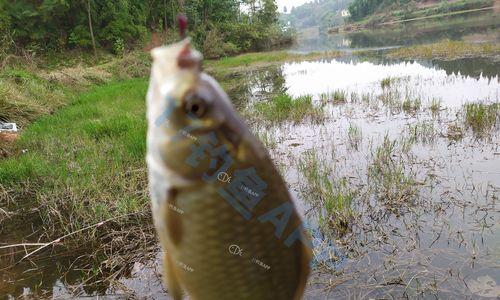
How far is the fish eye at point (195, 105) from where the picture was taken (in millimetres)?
829

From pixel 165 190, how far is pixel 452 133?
7408mm

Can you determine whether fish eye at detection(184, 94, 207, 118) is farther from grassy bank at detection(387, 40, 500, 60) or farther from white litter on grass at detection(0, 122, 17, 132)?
grassy bank at detection(387, 40, 500, 60)

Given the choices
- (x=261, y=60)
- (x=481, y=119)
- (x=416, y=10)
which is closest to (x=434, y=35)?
(x=261, y=60)

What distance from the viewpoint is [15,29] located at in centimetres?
2423

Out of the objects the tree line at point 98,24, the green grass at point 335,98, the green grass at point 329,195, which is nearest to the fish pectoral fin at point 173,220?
the green grass at point 329,195

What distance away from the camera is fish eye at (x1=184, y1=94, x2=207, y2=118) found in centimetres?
83

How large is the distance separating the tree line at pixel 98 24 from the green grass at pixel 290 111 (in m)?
11.8

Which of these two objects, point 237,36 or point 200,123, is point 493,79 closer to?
point 200,123

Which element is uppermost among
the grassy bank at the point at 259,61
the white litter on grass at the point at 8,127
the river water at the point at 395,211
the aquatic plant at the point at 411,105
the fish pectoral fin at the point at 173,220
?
the fish pectoral fin at the point at 173,220

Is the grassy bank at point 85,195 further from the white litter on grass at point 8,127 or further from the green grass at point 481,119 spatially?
the green grass at point 481,119

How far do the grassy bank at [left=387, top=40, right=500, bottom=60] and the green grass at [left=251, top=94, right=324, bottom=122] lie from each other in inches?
410

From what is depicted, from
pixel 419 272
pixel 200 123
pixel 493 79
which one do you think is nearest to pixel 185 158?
pixel 200 123

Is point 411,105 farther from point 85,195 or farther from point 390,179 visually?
point 85,195

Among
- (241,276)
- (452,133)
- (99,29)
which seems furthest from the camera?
(99,29)
